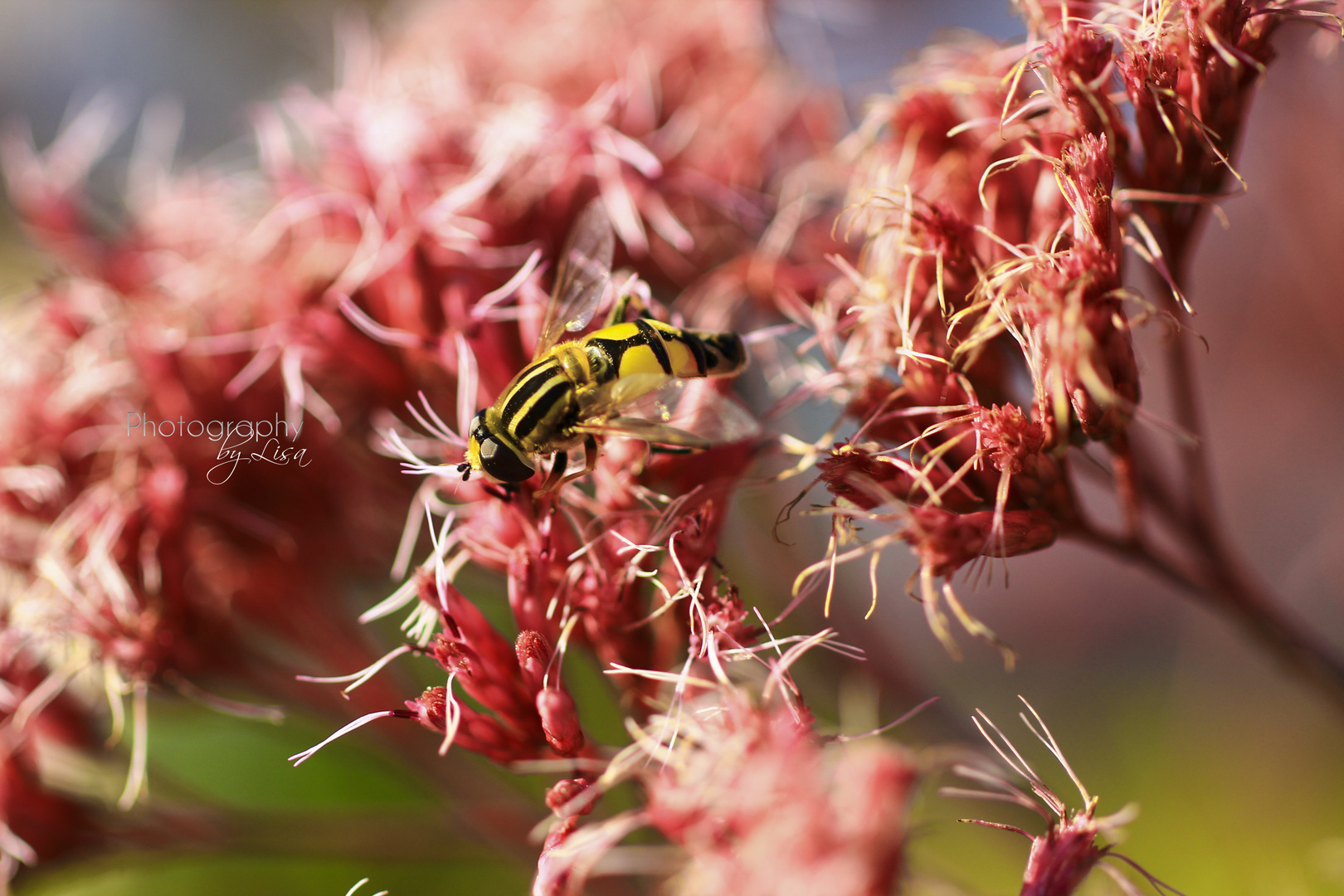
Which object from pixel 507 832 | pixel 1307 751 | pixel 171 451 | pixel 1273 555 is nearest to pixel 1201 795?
pixel 1307 751

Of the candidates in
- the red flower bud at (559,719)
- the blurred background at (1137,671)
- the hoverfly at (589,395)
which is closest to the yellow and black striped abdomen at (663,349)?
the hoverfly at (589,395)

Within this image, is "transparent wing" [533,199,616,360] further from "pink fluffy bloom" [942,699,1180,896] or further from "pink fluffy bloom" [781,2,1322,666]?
"pink fluffy bloom" [942,699,1180,896]

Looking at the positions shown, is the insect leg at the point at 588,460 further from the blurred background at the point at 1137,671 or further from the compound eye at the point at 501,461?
the blurred background at the point at 1137,671

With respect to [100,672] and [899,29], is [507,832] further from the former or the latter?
[899,29]

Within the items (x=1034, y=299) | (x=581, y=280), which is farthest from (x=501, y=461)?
(x=1034, y=299)

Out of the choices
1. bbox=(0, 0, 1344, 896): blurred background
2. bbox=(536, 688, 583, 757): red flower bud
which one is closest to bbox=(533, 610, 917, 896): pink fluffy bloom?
bbox=(536, 688, 583, 757): red flower bud

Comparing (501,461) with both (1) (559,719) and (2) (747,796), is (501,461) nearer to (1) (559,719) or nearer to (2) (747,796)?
(1) (559,719)
